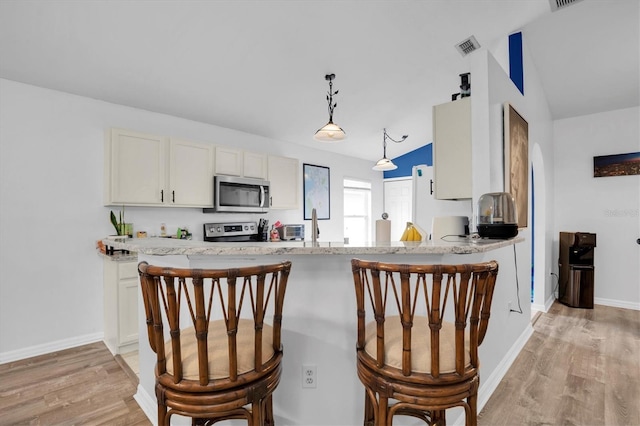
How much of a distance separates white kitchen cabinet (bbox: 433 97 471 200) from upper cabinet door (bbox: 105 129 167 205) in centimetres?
270

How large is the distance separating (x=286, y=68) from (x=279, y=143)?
1.69 metres

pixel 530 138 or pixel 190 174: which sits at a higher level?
pixel 530 138

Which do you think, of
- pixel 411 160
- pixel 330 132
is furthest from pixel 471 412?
pixel 411 160

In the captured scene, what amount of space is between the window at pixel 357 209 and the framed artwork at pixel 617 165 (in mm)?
3617

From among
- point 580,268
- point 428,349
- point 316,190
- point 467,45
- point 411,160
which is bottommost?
point 580,268

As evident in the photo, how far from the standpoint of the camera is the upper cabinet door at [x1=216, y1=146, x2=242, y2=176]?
365 centimetres

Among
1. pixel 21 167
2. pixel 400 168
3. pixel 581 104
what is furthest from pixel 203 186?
pixel 581 104

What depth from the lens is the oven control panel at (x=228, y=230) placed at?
3674 mm

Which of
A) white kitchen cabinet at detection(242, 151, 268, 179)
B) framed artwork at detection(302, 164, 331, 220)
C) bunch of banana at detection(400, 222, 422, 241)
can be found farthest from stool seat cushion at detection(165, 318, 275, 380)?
framed artwork at detection(302, 164, 331, 220)

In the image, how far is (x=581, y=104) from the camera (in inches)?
163

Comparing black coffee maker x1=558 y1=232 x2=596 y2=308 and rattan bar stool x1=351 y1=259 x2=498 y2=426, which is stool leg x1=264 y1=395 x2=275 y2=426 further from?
black coffee maker x1=558 y1=232 x2=596 y2=308

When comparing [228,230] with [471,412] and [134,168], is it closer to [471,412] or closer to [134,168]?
[134,168]

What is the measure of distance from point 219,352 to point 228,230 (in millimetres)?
2933

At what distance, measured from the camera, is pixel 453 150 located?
2365mm
